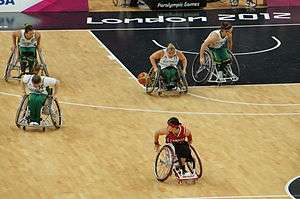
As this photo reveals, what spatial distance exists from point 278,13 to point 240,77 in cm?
736

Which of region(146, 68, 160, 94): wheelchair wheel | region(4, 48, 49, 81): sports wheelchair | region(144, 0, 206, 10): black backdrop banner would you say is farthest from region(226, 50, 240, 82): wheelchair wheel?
region(144, 0, 206, 10): black backdrop banner

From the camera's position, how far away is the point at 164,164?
74.1ft

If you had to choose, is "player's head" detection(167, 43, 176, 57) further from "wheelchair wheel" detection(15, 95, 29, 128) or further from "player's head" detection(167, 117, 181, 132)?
"player's head" detection(167, 117, 181, 132)

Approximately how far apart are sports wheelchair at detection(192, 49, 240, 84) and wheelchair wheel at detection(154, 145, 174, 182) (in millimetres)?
6770

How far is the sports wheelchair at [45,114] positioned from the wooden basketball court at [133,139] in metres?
0.22

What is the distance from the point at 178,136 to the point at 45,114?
4.47m

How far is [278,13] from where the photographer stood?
37.1 metres

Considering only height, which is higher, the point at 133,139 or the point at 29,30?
the point at 29,30

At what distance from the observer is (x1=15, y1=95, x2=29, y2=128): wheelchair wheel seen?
2544cm

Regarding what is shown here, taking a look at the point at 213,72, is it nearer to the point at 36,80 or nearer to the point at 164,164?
the point at 36,80

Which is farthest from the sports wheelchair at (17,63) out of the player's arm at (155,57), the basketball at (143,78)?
the player's arm at (155,57)

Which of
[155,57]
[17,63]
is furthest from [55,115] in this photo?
[17,63]

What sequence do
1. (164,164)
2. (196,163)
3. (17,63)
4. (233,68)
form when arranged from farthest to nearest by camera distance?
(233,68) → (17,63) → (196,163) → (164,164)

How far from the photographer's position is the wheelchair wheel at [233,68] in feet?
96.7
